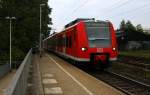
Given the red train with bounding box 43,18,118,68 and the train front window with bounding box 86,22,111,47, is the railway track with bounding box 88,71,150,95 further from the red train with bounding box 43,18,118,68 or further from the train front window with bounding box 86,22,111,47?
the train front window with bounding box 86,22,111,47

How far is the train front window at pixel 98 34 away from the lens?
2547 centimetres

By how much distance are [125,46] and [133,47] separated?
1.49 m

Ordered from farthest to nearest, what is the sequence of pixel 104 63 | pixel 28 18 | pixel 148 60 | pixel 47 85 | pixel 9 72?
pixel 28 18 < pixel 9 72 < pixel 148 60 < pixel 104 63 < pixel 47 85

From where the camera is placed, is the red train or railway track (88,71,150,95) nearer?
railway track (88,71,150,95)

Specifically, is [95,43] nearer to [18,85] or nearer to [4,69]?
[18,85]

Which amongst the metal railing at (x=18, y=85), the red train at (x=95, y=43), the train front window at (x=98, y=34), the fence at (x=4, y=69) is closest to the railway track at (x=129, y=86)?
the red train at (x=95, y=43)

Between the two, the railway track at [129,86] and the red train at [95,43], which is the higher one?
the red train at [95,43]

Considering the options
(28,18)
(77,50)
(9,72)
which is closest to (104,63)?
(77,50)

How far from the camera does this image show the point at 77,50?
25969 mm

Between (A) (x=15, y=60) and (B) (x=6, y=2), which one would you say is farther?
(B) (x=6, y=2)

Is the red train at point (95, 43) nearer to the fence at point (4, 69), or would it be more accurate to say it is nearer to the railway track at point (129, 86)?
the railway track at point (129, 86)

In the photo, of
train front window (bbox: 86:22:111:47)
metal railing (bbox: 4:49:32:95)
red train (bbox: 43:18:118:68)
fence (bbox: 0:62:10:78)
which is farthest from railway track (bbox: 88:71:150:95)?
fence (bbox: 0:62:10:78)

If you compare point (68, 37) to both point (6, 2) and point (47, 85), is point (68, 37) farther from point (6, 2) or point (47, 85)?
point (6, 2)

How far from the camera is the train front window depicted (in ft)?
83.6
